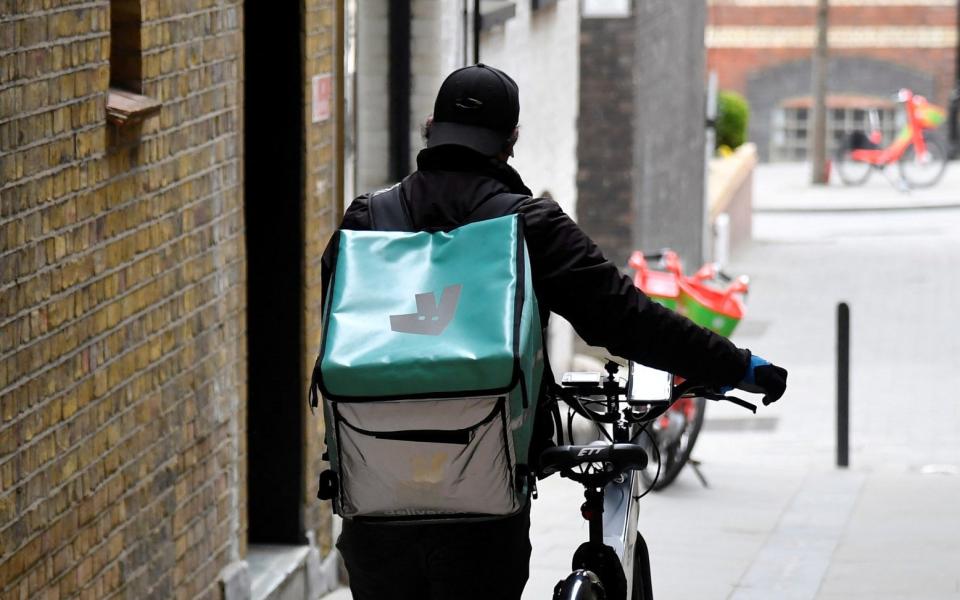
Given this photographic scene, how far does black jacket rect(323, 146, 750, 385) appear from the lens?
3930mm

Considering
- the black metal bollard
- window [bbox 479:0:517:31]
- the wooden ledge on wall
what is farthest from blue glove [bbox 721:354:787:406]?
the black metal bollard

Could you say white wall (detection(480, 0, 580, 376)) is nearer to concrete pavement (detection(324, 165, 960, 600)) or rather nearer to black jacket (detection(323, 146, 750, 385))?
concrete pavement (detection(324, 165, 960, 600))

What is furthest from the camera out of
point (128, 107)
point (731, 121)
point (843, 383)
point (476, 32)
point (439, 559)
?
point (731, 121)

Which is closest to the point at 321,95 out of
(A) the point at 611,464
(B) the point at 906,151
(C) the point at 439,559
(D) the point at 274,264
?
(D) the point at 274,264

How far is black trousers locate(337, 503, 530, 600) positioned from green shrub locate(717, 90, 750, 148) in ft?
91.5

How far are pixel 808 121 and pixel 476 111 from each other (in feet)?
123

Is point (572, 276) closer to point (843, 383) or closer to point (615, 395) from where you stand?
point (615, 395)

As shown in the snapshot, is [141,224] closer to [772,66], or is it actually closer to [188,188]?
[188,188]

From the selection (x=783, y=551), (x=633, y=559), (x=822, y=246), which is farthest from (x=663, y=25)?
(x=633, y=559)

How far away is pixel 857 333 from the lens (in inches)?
704

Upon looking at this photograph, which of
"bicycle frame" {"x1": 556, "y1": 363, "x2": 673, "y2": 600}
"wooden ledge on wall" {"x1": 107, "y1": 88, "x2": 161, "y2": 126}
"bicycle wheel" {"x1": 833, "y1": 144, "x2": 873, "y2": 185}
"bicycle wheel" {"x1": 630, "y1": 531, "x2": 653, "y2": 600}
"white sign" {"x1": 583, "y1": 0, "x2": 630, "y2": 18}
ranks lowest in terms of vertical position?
"bicycle wheel" {"x1": 833, "y1": 144, "x2": 873, "y2": 185}

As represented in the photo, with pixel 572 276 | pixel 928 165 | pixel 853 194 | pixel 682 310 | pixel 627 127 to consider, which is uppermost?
pixel 572 276

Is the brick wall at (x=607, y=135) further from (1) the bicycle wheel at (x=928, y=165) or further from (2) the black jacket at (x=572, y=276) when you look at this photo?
(1) the bicycle wheel at (x=928, y=165)

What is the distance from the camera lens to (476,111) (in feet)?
13.1
